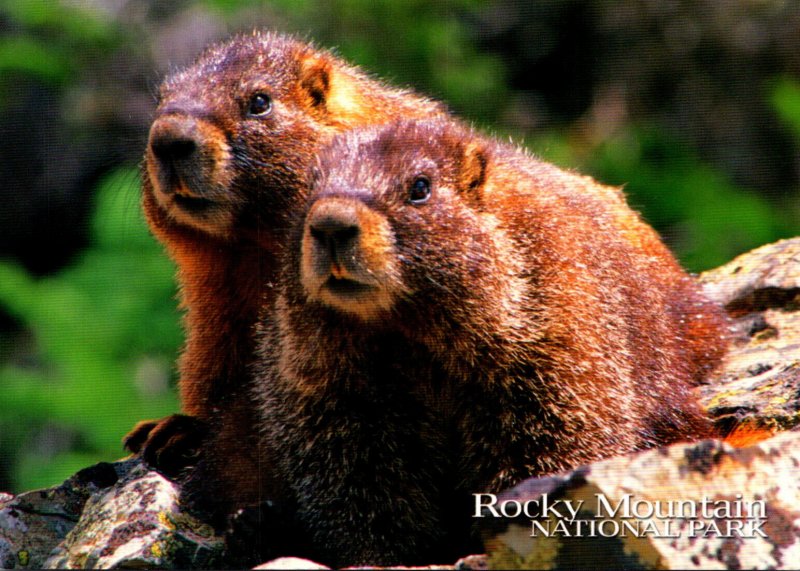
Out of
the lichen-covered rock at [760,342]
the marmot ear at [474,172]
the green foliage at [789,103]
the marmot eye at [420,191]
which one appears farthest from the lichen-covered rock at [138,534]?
the green foliage at [789,103]

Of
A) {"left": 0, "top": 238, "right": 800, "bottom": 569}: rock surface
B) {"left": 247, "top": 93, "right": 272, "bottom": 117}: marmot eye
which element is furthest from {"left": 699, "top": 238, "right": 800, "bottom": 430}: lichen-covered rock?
{"left": 247, "top": 93, "right": 272, "bottom": 117}: marmot eye

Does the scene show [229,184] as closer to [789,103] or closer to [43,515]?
[43,515]

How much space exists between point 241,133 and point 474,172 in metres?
1.12

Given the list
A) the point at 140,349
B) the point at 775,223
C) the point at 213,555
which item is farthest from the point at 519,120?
the point at 213,555

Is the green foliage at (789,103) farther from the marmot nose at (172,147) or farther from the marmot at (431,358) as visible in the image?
the marmot nose at (172,147)

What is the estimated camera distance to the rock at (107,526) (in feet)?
13.3

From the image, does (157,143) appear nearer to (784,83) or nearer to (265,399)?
(265,399)

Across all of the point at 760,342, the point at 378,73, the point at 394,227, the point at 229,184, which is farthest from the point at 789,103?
the point at 394,227

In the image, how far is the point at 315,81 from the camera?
526 cm

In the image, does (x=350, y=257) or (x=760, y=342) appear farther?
(x=760, y=342)

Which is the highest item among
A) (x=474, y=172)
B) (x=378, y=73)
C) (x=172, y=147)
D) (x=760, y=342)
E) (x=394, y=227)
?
(x=378, y=73)

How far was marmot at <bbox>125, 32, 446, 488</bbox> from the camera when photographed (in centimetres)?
473

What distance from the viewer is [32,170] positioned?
11.1m

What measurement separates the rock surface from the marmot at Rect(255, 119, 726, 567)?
52 centimetres
